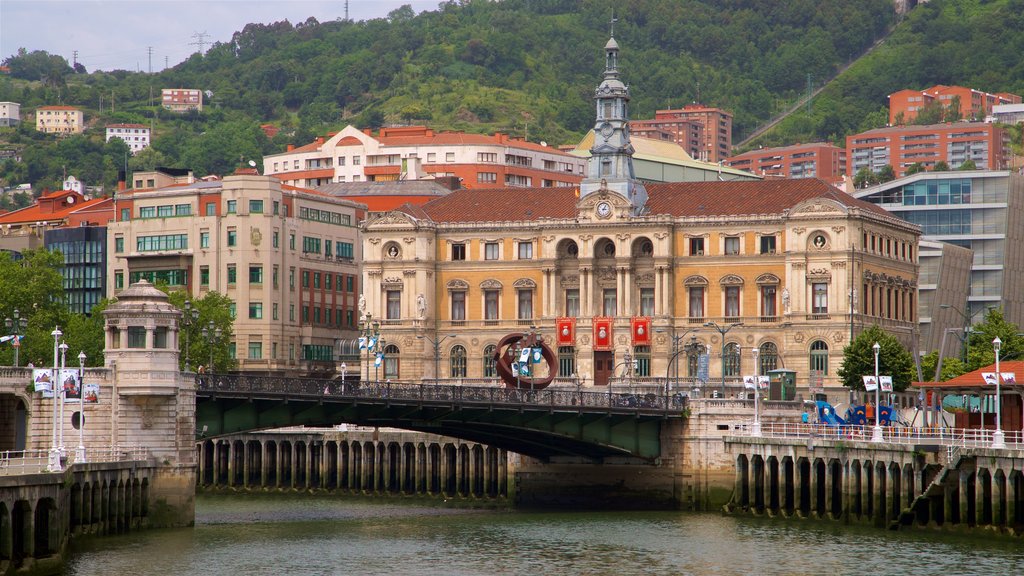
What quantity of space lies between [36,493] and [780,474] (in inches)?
1985

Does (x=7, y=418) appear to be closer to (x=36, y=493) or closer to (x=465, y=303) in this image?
(x=36, y=493)

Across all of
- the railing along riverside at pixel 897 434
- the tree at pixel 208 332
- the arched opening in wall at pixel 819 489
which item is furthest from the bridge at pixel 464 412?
the tree at pixel 208 332

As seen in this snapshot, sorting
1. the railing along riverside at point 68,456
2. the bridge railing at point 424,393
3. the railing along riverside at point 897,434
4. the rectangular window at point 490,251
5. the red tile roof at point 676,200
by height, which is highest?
the red tile roof at point 676,200

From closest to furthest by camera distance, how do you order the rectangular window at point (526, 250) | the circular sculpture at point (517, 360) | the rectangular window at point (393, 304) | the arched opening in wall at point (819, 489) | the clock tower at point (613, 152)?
the arched opening in wall at point (819, 489)
the circular sculpture at point (517, 360)
the rectangular window at point (526, 250)
the clock tower at point (613, 152)
the rectangular window at point (393, 304)

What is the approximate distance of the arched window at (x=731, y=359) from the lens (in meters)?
176

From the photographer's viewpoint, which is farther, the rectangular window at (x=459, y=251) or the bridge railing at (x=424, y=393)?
the rectangular window at (x=459, y=251)

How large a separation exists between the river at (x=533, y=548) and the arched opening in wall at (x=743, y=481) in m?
2.00

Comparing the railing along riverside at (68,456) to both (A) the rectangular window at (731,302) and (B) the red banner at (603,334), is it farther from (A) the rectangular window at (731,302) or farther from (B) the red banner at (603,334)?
(A) the rectangular window at (731,302)

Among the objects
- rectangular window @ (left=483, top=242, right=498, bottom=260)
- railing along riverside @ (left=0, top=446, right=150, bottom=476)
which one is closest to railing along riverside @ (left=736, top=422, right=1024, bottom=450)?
railing along riverside @ (left=0, top=446, right=150, bottom=476)

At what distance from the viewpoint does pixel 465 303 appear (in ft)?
613

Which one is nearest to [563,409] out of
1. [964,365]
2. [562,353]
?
[964,365]

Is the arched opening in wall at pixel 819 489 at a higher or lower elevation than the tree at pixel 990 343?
lower

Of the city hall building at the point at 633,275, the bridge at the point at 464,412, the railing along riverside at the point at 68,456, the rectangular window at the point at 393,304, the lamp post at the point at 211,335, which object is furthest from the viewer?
the rectangular window at the point at 393,304

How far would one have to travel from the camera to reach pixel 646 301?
182000 mm
